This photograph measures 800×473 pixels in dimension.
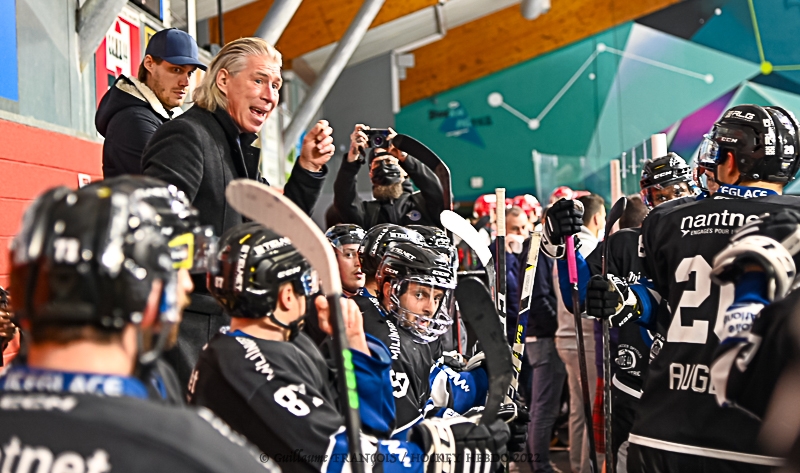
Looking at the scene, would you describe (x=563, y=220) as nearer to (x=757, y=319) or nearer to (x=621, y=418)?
(x=621, y=418)

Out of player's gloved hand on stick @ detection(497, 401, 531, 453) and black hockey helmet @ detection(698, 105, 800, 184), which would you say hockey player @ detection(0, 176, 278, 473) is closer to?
player's gloved hand on stick @ detection(497, 401, 531, 453)

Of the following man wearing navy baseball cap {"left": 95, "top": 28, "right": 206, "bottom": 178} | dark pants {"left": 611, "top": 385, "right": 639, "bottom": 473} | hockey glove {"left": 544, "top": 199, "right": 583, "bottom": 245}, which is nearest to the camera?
man wearing navy baseball cap {"left": 95, "top": 28, "right": 206, "bottom": 178}

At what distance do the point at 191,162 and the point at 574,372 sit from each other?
2824 millimetres

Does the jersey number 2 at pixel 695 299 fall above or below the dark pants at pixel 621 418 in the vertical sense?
above

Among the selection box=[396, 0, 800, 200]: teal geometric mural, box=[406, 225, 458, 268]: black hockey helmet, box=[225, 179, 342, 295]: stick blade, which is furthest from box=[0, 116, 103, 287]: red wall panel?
box=[396, 0, 800, 200]: teal geometric mural

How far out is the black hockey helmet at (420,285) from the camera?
2.24 meters

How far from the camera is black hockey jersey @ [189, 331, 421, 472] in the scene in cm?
154

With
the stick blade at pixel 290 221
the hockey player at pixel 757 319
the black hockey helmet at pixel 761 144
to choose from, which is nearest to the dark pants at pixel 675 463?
the hockey player at pixel 757 319

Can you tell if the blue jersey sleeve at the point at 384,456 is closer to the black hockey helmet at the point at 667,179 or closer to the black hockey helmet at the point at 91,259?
the black hockey helmet at the point at 91,259

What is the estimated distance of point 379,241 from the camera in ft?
7.97

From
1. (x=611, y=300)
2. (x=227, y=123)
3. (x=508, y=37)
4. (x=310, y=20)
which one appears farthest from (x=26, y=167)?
(x=508, y=37)

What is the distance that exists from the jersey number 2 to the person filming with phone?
1.47m

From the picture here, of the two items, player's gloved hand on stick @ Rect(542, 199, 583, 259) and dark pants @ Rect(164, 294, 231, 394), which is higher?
player's gloved hand on stick @ Rect(542, 199, 583, 259)

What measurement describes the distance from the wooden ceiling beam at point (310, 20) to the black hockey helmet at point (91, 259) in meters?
7.00
